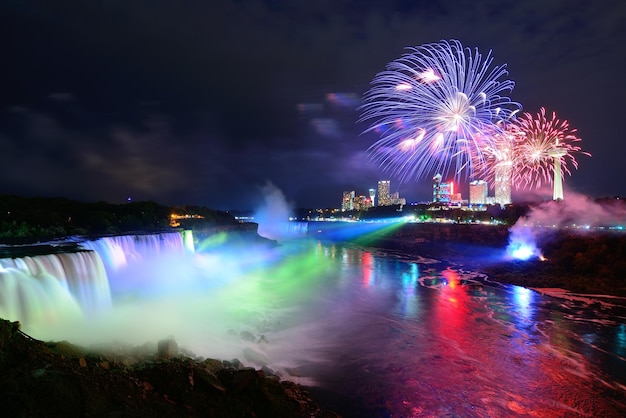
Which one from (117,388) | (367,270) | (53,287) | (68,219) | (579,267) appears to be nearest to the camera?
(117,388)

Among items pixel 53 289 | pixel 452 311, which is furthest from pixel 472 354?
pixel 53 289

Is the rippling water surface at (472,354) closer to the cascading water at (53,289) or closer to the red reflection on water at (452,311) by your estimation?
the red reflection on water at (452,311)

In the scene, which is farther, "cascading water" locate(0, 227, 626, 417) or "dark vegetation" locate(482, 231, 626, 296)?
"dark vegetation" locate(482, 231, 626, 296)

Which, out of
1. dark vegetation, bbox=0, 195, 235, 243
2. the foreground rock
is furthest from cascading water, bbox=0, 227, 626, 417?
dark vegetation, bbox=0, 195, 235, 243

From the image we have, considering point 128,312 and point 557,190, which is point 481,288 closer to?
point 128,312

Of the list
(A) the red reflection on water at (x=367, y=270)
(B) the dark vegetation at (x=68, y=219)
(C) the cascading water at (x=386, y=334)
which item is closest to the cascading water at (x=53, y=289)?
(C) the cascading water at (x=386, y=334)

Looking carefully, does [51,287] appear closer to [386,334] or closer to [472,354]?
[386,334]

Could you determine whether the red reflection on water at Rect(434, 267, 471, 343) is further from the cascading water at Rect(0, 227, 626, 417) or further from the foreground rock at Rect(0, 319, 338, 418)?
the foreground rock at Rect(0, 319, 338, 418)

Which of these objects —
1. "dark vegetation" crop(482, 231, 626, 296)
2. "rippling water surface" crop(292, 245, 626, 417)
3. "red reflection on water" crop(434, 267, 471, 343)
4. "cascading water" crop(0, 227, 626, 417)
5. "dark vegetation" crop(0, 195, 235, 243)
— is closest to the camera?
"rippling water surface" crop(292, 245, 626, 417)

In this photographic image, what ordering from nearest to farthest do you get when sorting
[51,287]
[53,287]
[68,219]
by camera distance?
[51,287] < [53,287] < [68,219]
